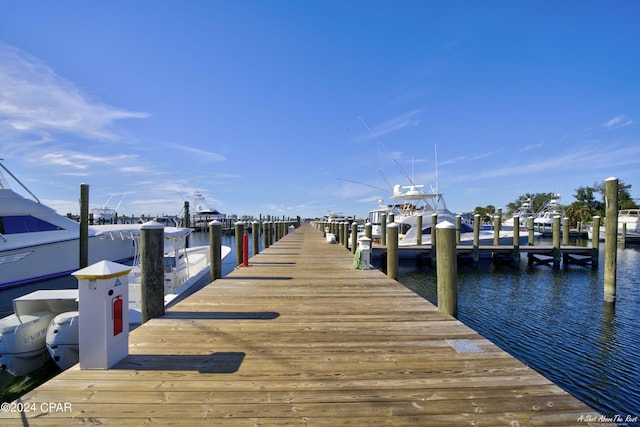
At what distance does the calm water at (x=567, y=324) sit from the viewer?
228 inches

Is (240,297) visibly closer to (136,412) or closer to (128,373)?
(128,373)

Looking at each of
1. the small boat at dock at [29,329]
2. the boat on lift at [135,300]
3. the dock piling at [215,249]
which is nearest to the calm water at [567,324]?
the dock piling at [215,249]

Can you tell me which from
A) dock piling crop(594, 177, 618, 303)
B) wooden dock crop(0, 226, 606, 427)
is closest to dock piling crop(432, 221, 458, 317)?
wooden dock crop(0, 226, 606, 427)

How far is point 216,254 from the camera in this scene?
6875mm

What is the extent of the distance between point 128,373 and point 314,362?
1.58 m

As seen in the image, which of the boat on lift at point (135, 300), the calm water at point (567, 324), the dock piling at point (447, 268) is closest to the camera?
the dock piling at point (447, 268)

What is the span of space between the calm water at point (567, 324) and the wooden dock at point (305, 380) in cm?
391

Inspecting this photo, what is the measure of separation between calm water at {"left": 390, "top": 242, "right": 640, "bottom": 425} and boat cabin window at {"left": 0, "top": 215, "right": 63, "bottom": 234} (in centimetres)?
1610

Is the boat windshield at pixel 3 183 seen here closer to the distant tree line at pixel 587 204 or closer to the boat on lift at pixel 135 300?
the boat on lift at pixel 135 300

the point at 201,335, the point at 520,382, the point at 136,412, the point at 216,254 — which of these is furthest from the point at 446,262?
the point at 216,254

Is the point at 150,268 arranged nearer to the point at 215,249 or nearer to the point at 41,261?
the point at 215,249

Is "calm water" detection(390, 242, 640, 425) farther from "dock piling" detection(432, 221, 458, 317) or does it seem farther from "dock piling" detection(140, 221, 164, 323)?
"dock piling" detection(140, 221, 164, 323)

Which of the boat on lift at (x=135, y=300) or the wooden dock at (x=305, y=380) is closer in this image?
the wooden dock at (x=305, y=380)

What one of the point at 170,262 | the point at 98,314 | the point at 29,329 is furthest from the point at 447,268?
the point at 170,262
